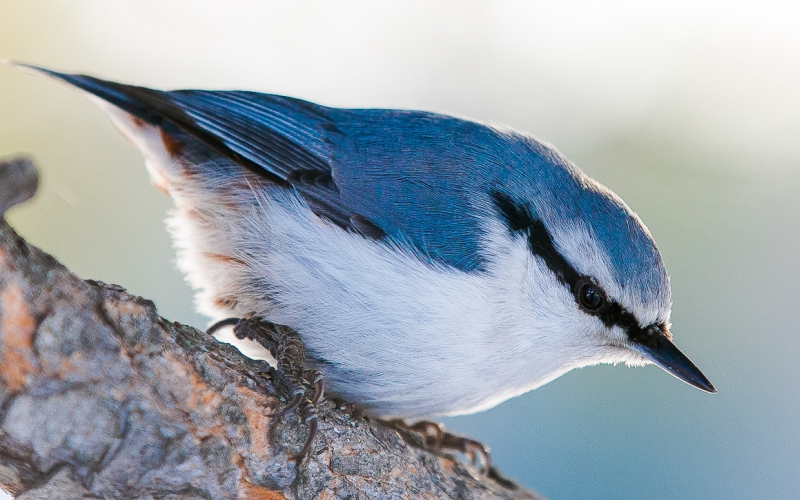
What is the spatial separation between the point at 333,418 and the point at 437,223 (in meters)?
0.51

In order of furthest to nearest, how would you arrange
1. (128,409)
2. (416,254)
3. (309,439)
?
(416,254) < (309,439) < (128,409)

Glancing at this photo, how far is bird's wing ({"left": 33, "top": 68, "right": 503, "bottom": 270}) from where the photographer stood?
175cm

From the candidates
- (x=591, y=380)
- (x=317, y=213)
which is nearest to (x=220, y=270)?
(x=317, y=213)

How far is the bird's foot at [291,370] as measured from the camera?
1.52 m

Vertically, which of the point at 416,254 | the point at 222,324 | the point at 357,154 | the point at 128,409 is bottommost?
the point at 128,409

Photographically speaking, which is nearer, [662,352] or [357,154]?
[662,352]

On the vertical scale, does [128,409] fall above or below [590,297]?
below

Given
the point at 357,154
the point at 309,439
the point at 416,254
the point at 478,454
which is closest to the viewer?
the point at 309,439

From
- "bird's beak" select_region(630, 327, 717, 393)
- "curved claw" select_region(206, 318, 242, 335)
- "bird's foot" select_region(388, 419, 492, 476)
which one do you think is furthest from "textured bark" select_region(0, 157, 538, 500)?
"bird's beak" select_region(630, 327, 717, 393)

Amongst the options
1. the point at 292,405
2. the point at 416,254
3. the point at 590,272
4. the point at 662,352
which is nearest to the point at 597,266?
the point at 590,272

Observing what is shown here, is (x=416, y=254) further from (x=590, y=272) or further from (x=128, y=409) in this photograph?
(x=128, y=409)

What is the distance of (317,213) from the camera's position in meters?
1.79

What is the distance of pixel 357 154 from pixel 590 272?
0.65 meters

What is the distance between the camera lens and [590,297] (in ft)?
5.73
